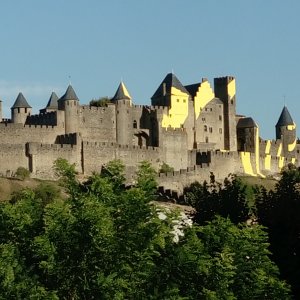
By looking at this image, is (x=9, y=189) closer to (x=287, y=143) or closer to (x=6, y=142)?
(x=6, y=142)

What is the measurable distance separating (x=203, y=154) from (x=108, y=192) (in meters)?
53.8

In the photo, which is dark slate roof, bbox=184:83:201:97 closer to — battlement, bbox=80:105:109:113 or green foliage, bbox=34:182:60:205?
battlement, bbox=80:105:109:113

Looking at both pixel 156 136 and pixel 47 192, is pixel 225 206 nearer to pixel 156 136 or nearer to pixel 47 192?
pixel 47 192

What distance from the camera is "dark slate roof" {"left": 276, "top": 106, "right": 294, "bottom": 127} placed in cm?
10306

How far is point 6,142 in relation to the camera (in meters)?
76.1

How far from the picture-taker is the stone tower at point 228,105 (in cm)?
9388

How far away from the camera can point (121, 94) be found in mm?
86125

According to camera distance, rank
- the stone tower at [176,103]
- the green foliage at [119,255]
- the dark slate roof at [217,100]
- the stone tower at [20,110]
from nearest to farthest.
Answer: the green foliage at [119,255] → the stone tower at [20,110] → the stone tower at [176,103] → the dark slate roof at [217,100]

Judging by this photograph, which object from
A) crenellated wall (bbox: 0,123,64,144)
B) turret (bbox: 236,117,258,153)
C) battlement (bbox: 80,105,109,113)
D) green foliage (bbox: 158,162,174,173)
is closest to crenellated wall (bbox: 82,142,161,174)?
green foliage (bbox: 158,162,174,173)

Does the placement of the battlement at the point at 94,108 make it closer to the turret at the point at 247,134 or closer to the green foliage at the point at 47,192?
the turret at the point at 247,134

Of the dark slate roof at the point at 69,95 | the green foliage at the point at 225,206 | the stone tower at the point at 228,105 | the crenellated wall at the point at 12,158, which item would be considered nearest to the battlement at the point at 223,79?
the stone tower at the point at 228,105

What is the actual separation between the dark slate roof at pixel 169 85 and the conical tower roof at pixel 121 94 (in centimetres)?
453

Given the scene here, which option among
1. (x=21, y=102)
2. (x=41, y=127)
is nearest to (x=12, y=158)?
(x=41, y=127)

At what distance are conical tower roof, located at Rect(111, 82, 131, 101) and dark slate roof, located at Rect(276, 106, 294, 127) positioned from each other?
21.5 m
